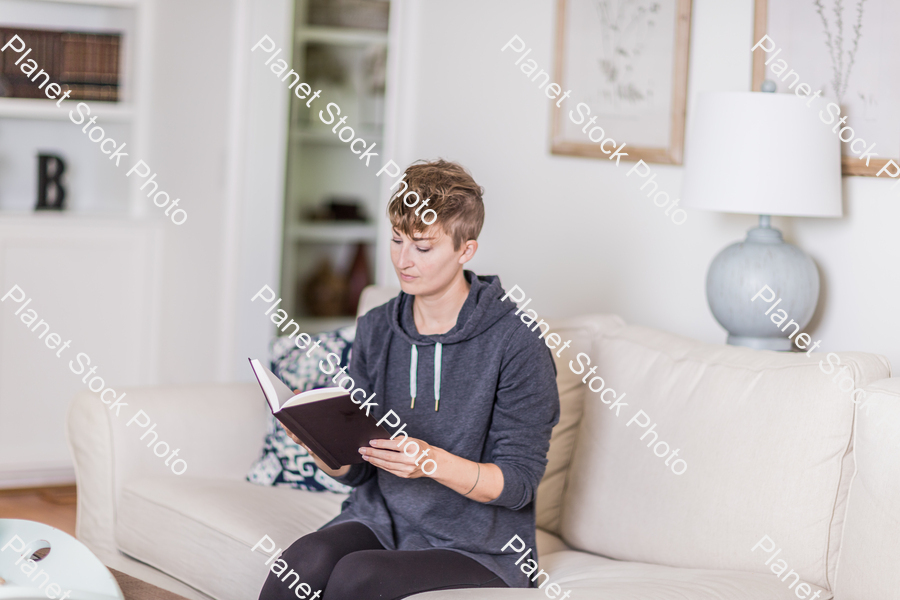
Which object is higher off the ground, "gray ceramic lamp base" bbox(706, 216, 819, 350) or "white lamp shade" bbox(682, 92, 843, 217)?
"white lamp shade" bbox(682, 92, 843, 217)

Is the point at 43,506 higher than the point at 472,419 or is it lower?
lower

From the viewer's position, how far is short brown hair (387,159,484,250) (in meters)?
1.54

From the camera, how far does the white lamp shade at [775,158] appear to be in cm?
181

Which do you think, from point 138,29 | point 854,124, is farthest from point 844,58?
point 138,29

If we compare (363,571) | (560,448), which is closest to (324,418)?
(363,571)

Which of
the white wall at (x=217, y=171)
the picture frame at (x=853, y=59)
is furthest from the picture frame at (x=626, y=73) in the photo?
the white wall at (x=217, y=171)

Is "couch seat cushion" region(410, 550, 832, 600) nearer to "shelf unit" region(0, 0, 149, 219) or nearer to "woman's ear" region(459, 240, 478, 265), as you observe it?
"woman's ear" region(459, 240, 478, 265)

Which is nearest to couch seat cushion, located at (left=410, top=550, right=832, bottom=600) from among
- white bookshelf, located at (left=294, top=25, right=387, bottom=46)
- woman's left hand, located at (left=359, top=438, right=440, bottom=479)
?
woman's left hand, located at (left=359, top=438, right=440, bottom=479)

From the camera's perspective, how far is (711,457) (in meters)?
1.67

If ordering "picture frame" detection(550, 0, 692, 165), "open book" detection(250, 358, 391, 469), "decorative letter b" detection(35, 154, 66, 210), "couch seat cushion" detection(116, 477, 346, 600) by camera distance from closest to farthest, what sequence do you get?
"open book" detection(250, 358, 391, 469)
"couch seat cushion" detection(116, 477, 346, 600)
"picture frame" detection(550, 0, 692, 165)
"decorative letter b" detection(35, 154, 66, 210)

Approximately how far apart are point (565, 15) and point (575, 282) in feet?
2.47

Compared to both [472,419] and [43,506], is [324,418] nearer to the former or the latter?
[472,419]

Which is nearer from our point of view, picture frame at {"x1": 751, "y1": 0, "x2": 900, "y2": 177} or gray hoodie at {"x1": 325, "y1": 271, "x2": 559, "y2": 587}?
gray hoodie at {"x1": 325, "y1": 271, "x2": 559, "y2": 587}

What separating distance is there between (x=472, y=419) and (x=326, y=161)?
2769 millimetres
